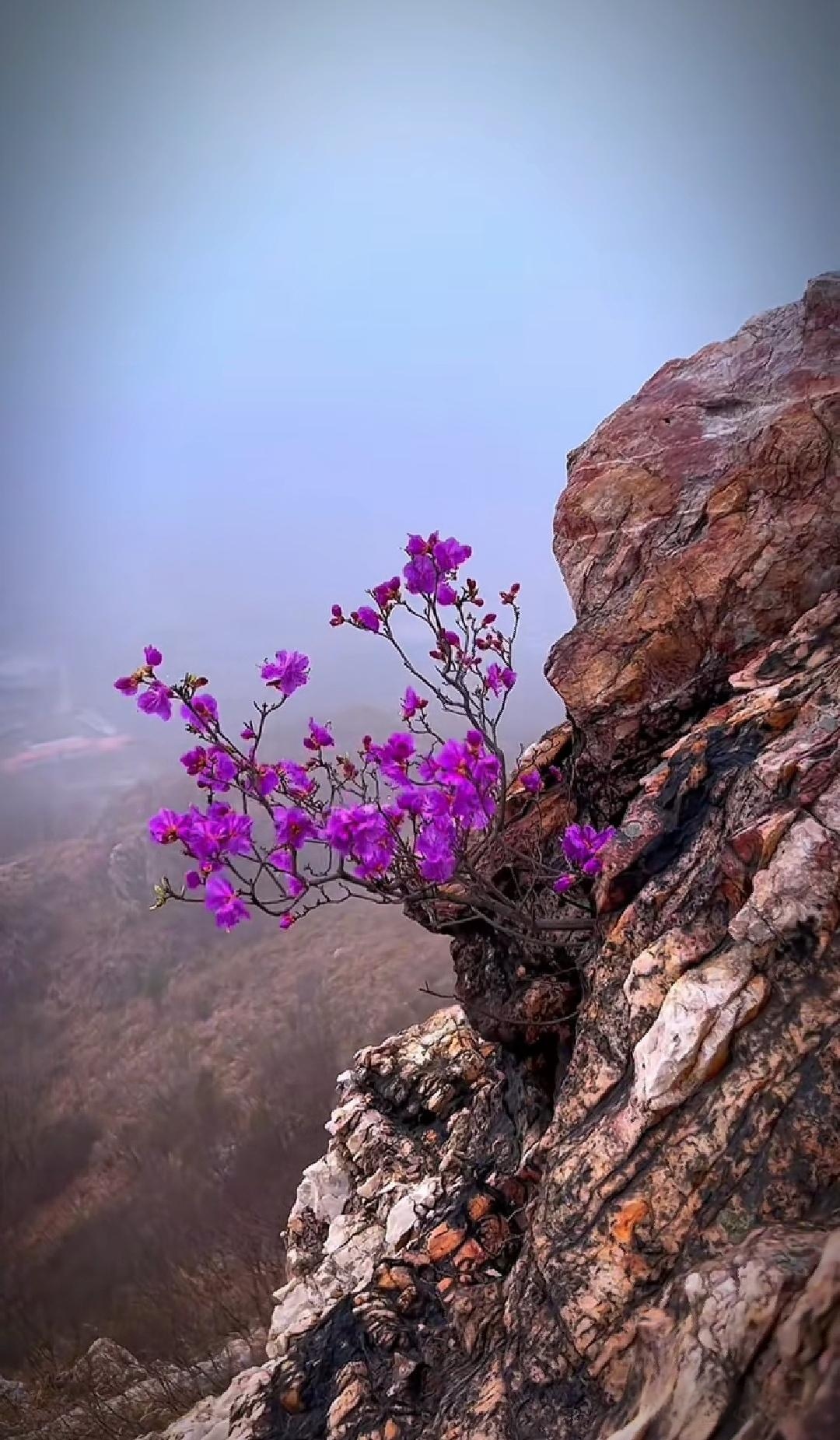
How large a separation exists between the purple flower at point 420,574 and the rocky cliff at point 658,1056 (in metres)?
1.14

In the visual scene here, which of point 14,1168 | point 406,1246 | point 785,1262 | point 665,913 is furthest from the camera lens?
point 14,1168

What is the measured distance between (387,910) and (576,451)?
20353 millimetres

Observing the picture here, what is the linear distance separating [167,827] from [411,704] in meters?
1.53

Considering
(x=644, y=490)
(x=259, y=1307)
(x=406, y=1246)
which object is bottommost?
(x=259, y=1307)

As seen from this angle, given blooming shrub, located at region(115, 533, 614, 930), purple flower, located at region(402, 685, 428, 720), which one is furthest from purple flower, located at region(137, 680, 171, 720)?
purple flower, located at region(402, 685, 428, 720)

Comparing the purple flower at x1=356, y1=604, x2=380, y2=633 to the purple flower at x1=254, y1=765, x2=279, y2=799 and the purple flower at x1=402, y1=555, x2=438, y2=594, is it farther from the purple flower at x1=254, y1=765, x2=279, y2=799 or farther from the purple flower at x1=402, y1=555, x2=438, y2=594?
the purple flower at x1=254, y1=765, x2=279, y2=799

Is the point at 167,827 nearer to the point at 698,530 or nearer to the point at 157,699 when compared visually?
the point at 157,699

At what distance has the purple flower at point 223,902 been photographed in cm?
297

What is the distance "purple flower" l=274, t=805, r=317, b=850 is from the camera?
9.48 ft

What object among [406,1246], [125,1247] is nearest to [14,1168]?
[125,1247]

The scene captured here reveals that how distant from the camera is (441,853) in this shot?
9.93ft

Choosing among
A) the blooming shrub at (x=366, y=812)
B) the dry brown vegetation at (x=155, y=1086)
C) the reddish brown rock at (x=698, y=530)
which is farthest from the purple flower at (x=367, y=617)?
the dry brown vegetation at (x=155, y=1086)

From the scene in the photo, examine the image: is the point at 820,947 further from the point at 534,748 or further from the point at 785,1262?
the point at 534,748

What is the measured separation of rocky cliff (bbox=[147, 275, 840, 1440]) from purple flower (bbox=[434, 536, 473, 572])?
1.06 m
